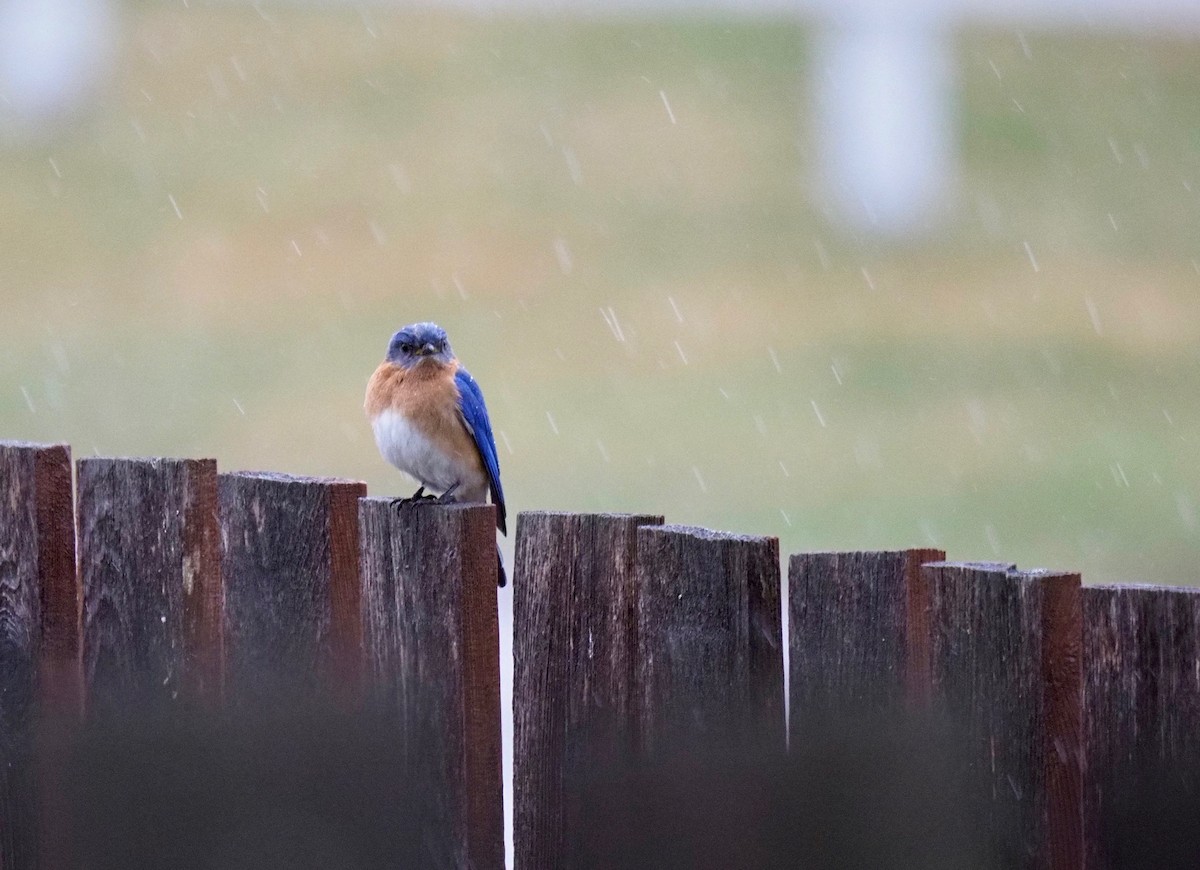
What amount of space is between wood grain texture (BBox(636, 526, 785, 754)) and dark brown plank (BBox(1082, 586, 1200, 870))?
1.38ft

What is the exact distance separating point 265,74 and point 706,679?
18386mm

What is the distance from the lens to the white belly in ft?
15.8

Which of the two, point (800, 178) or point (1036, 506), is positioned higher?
point (800, 178)

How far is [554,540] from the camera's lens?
2479 millimetres

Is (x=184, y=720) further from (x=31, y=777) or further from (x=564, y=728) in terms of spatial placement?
(x=564, y=728)

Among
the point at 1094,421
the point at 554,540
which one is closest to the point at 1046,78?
the point at 1094,421

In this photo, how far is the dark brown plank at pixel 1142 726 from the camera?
205cm

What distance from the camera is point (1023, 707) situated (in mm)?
2061

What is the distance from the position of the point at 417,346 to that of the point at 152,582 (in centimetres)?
230

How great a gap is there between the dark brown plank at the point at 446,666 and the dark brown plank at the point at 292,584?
0.06 meters

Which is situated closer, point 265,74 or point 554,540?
point 554,540

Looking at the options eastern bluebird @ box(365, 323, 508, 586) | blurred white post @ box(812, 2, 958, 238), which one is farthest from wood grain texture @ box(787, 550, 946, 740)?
blurred white post @ box(812, 2, 958, 238)

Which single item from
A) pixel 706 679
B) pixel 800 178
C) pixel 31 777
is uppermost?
pixel 800 178

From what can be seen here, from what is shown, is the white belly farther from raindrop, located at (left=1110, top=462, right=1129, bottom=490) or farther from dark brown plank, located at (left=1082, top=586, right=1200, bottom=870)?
raindrop, located at (left=1110, top=462, right=1129, bottom=490)
